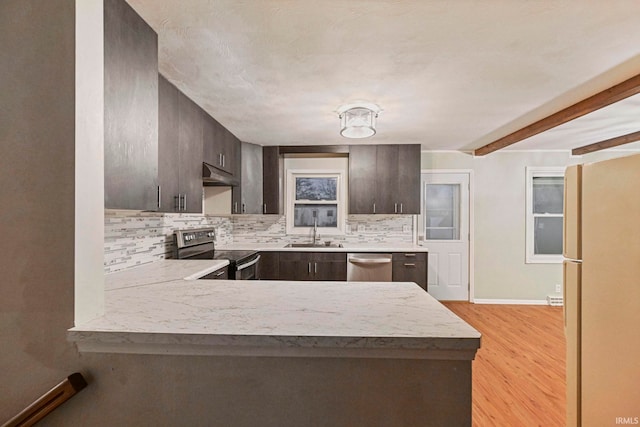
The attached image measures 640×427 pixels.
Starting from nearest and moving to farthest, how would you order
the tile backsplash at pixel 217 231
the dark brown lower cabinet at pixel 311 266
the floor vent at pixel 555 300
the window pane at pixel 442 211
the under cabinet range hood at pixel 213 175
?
1. the tile backsplash at pixel 217 231
2. the under cabinet range hood at pixel 213 175
3. the dark brown lower cabinet at pixel 311 266
4. the floor vent at pixel 555 300
5. the window pane at pixel 442 211

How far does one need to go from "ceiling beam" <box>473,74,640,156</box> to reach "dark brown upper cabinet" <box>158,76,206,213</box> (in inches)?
123

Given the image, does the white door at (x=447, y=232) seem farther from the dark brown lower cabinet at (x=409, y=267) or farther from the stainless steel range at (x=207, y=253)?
the stainless steel range at (x=207, y=253)

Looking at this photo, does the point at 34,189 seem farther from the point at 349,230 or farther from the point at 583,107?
the point at 349,230

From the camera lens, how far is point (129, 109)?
1325 mm

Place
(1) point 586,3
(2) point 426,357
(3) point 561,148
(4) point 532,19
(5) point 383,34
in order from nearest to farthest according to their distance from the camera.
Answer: (2) point 426,357 < (1) point 586,3 < (4) point 532,19 < (5) point 383,34 < (3) point 561,148

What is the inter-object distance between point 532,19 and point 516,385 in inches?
99.7

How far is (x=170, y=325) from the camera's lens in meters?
0.90

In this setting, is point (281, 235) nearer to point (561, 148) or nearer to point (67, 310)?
point (67, 310)

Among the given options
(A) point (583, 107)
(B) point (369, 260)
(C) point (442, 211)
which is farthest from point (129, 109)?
(C) point (442, 211)

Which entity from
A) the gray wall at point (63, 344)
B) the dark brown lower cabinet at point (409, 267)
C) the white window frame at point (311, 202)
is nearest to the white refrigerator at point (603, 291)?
the gray wall at point (63, 344)

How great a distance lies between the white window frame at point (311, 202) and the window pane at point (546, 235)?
2.88 m

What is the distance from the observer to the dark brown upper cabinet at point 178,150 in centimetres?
203

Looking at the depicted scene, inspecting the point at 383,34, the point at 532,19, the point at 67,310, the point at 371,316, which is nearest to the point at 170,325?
the point at 67,310

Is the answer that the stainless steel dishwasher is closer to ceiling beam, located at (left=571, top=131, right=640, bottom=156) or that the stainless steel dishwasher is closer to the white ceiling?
the white ceiling
